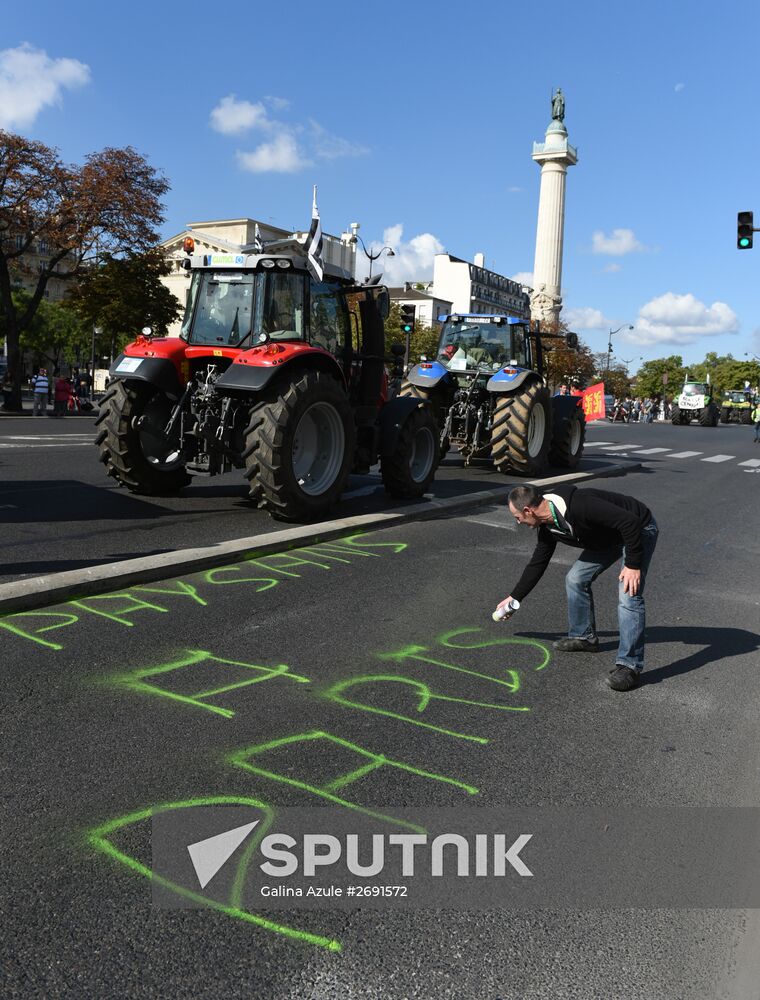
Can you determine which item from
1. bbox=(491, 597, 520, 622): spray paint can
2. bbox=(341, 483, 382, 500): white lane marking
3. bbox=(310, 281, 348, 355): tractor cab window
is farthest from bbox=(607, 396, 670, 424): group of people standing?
bbox=(491, 597, 520, 622): spray paint can

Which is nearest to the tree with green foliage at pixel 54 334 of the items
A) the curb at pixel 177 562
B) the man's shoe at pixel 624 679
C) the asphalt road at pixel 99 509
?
the asphalt road at pixel 99 509

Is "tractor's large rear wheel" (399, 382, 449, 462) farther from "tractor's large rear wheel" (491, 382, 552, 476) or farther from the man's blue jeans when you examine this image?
the man's blue jeans

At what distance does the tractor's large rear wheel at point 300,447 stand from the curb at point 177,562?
0.96 feet

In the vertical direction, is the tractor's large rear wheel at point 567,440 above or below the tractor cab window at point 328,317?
below

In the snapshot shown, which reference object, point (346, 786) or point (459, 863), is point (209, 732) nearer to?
point (346, 786)

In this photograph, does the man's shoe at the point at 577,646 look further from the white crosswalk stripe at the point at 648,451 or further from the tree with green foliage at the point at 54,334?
the tree with green foliage at the point at 54,334

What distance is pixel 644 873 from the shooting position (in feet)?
9.95

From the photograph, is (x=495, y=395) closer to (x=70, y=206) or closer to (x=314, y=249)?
(x=314, y=249)

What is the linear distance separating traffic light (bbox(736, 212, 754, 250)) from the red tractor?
1639 cm

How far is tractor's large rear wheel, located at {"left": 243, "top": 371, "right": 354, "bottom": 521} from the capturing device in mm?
8203

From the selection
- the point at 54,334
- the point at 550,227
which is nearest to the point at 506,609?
the point at 54,334

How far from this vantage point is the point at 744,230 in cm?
2278

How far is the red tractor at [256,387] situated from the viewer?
27.3 ft

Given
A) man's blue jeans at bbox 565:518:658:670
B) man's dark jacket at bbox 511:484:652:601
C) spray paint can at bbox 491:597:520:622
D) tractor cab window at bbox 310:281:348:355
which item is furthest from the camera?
tractor cab window at bbox 310:281:348:355
